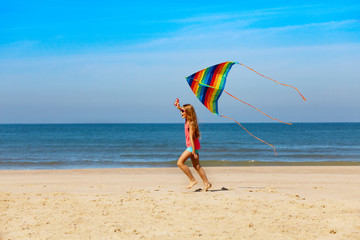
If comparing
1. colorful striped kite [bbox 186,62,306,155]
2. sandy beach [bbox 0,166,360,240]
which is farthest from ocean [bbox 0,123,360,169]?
colorful striped kite [bbox 186,62,306,155]

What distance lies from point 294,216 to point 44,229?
11.2 ft

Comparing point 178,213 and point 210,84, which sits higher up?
point 210,84

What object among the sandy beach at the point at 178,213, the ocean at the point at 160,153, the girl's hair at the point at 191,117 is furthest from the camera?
the ocean at the point at 160,153

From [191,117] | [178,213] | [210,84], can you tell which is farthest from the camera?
[210,84]

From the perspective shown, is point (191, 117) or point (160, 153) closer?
point (191, 117)

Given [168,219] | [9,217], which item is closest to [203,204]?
[168,219]

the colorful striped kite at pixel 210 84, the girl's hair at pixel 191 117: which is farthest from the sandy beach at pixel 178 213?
the colorful striped kite at pixel 210 84

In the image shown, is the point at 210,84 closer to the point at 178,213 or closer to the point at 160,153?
the point at 178,213

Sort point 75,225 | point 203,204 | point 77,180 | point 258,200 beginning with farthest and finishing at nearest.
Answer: point 77,180 → point 258,200 → point 203,204 → point 75,225

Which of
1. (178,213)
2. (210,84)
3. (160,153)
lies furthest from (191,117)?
(160,153)

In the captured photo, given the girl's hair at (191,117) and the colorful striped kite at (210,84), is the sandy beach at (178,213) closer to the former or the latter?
the girl's hair at (191,117)

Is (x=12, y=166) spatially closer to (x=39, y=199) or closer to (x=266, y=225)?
(x=39, y=199)

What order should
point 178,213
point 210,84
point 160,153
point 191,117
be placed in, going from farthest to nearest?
point 160,153 → point 210,84 → point 191,117 → point 178,213

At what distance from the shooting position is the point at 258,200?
7.07 meters
